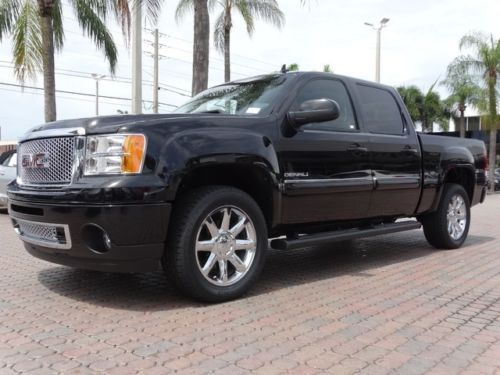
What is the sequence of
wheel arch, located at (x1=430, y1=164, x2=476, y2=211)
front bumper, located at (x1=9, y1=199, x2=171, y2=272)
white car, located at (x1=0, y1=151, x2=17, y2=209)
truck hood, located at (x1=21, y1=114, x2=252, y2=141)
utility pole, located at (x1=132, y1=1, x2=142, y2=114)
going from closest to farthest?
front bumper, located at (x1=9, y1=199, x2=171, y2=272)
truck hood, located at (x1=21, y1=114, x2=252, y2=141)
wheel arch, located at (x1=430, y1=164, x2=476, y2=211)
white car, located at (x1=0, y1=151, x2=17, y2=209)
utility pole, located at (x1=132, y1=1, x2=142, y2=114)

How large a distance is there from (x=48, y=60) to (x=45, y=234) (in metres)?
10.5

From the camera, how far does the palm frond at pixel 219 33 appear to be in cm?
2003

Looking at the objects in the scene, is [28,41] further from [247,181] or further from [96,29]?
[247,181]

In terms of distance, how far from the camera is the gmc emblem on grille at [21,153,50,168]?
171 inches

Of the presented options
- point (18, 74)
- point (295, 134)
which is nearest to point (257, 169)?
point (295, 134)

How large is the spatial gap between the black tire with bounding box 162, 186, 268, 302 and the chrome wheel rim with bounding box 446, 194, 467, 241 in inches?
142

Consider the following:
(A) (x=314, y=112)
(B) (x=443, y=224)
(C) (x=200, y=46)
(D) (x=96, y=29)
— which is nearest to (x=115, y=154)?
(A) (x=314, y=112)

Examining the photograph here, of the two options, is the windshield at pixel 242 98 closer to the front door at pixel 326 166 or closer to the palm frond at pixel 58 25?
the front door at pixel 326 166

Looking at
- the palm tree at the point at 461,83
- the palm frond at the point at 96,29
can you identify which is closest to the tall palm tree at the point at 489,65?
the palm tree at the point at 461,83

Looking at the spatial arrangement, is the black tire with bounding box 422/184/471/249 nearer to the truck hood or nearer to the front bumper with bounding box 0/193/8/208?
the truck hood

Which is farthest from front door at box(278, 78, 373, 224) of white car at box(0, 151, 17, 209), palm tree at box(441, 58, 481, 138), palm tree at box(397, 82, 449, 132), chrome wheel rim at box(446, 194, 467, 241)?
palm tree at box(397, 82, 449, 132)

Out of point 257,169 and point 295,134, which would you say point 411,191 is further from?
point 257,169

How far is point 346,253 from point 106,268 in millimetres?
3642

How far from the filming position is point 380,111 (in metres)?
6.25
